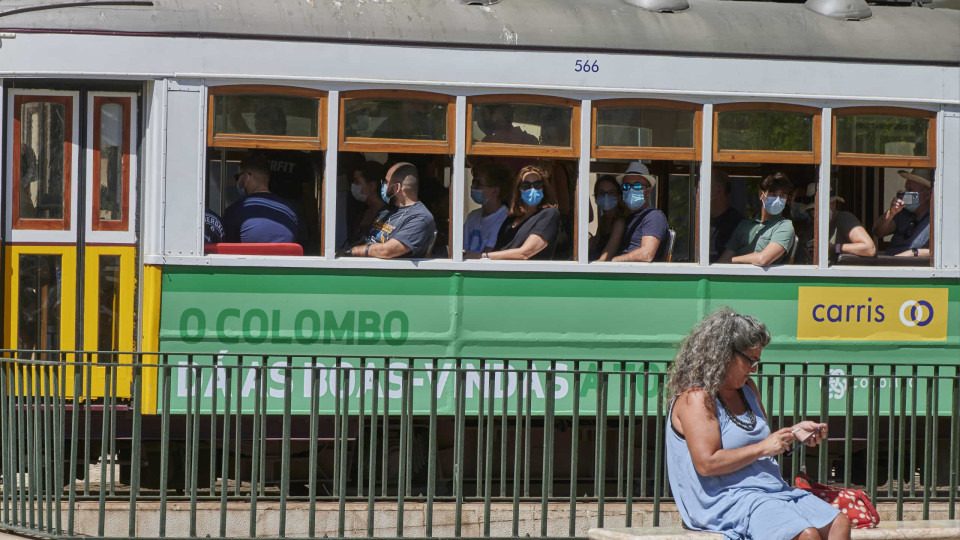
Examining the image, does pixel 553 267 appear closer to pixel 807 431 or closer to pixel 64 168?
pixel 64 168

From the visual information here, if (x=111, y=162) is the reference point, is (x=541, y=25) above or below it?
above

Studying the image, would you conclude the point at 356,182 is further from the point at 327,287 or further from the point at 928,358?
the point at 928,358

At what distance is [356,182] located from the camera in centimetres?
815

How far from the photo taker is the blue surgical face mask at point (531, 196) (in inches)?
325

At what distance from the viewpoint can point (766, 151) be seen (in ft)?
27.6

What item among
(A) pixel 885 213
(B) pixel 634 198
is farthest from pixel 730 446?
(A) pixel 885 213

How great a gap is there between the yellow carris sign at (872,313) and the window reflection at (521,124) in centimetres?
183

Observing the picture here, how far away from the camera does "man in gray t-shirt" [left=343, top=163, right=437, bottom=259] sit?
8117 mm

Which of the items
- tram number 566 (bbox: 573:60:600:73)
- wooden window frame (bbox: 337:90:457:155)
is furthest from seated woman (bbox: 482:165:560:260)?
tram number 566 (bbox: 573:60:600:73)

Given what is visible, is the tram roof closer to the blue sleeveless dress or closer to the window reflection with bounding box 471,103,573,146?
the window reflection with bounding box 471,103,573,146

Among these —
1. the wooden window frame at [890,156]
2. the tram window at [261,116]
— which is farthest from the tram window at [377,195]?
the wooden window frame at [890,156]

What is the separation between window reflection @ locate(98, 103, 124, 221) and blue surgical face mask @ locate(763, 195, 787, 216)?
393 cm

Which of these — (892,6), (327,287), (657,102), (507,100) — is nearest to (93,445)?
(327,287)

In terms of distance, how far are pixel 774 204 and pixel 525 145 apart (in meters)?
1.64
